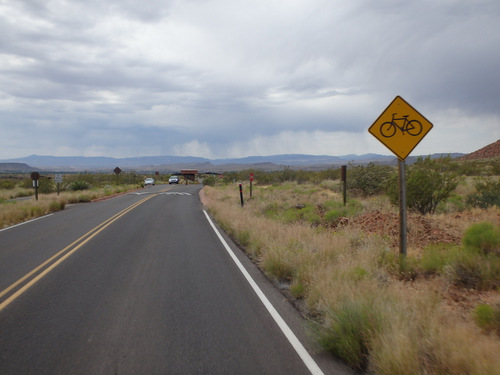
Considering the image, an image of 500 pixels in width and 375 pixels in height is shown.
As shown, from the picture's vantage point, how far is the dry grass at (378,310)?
4012 mm

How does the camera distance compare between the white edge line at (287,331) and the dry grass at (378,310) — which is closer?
the dry grass at (378,310)

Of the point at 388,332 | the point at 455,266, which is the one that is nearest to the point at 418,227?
the point at 455,266

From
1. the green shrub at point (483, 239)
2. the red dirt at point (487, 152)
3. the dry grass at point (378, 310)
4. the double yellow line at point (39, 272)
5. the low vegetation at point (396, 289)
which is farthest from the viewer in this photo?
the red dirt at point (487, 152)

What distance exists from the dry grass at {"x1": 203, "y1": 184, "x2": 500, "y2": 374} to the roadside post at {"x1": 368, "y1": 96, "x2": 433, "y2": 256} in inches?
40.3

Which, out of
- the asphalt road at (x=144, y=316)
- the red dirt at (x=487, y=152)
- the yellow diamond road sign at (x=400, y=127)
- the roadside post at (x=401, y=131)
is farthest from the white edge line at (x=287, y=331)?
the red dirt at (x=487, y=152)

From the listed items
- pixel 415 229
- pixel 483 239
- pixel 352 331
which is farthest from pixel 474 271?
pixel 415 229

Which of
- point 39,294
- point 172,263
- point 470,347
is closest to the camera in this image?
point 470,347

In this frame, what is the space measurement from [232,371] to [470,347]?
7.70 feet

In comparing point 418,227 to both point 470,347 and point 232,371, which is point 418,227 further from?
point 232,371

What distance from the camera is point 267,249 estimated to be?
1006 cm

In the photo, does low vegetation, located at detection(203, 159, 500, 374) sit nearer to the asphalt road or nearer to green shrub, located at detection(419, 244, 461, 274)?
green shrub, located at detection(419, 244, 461, 274)

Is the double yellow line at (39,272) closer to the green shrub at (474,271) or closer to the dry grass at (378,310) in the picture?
the dry grass at (378,310)

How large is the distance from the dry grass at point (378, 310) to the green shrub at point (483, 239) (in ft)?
3.42

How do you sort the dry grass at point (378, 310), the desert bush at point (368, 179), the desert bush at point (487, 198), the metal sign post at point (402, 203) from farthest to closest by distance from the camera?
1. the desert bush at point (368, 179)
2. the desert bush at point (487, 198)
3. the metal sign post at point (402, 203)
4. the dry grass at point (378, 310)
